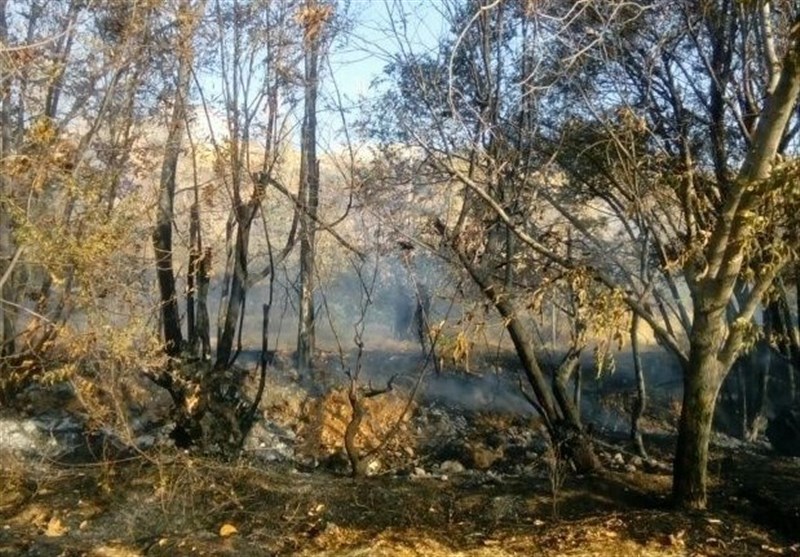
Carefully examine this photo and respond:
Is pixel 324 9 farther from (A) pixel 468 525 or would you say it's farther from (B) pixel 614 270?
(A) pixel 468 525

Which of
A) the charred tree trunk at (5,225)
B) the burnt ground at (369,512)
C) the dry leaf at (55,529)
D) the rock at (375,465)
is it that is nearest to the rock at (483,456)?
the rock at (375,465)

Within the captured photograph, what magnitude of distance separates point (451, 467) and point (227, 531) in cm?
524

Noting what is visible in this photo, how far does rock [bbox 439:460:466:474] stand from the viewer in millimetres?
12359

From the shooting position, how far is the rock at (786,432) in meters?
14.2

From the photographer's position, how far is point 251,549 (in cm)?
743

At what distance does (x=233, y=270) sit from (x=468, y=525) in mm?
5268

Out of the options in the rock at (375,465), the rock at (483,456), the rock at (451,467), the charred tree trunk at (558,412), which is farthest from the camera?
the rock at (483,456)

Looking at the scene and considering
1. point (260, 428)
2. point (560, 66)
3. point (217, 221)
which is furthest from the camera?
point (260, 428)

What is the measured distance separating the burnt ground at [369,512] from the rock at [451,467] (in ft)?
5.45

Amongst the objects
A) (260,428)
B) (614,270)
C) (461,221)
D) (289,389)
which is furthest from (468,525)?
(289,389)

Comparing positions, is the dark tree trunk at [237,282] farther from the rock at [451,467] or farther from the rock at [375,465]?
the rock at [451,467]

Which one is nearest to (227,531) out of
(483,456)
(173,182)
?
(173,182)

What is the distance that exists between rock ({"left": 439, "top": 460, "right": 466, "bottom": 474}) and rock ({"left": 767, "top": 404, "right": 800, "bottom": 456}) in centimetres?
529

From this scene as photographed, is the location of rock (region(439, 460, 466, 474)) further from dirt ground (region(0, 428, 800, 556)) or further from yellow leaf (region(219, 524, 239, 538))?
yellow leaf (region(219, 524, 239, 538))
